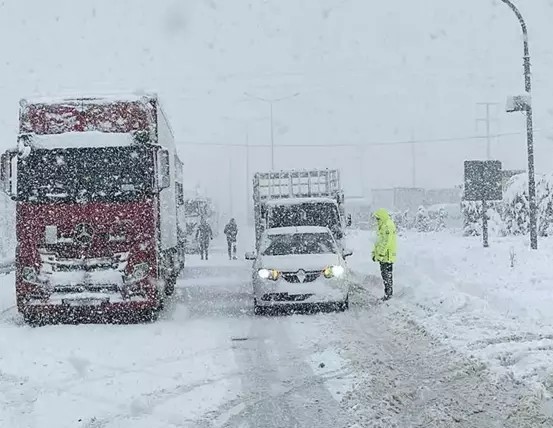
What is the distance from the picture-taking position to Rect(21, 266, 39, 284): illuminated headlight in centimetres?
1234

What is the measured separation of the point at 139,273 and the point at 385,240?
512cm

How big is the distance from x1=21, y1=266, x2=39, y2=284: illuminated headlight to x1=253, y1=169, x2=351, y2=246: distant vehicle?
9460 millimetres

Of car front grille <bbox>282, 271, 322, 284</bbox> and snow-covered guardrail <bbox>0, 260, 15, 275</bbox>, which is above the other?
car front grille <bbox>282, 271, 322, 284</bbox>

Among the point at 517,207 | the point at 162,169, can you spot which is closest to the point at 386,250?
the point at 162,169

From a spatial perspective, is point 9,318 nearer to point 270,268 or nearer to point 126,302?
point 126,302

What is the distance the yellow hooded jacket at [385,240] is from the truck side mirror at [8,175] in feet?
22.2

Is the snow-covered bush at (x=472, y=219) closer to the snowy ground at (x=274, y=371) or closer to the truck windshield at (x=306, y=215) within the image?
the truck windshield at (x=306, y=215)

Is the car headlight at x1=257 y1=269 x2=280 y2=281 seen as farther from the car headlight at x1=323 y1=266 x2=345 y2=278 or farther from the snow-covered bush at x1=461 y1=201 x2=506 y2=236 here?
the snow-covered bush at x1=461 y1=201 x2=506 y2=236

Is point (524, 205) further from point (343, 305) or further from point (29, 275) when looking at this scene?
point (29, 275)

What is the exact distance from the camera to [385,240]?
1555 centimetres

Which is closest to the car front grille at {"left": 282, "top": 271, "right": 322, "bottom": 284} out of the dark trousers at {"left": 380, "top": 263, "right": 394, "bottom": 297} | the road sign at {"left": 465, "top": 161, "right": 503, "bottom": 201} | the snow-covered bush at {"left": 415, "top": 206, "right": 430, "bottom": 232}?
the dark trousers at {"left": 380, "top": 263, "right": 394, "bottom": 297}

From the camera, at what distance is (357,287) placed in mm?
18562

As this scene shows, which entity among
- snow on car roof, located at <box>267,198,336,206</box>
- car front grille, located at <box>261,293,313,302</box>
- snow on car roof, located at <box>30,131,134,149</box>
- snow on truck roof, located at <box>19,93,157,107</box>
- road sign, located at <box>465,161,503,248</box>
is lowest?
car front grille, located at <box>261,293,313,302</box>

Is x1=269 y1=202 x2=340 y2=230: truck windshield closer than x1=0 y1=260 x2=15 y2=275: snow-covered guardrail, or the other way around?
x1=269 y1=202 x2=340 y2=230: truck windshield
